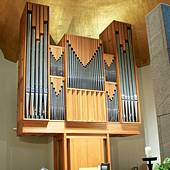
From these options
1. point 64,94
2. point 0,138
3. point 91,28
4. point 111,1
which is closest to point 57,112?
point 64,94

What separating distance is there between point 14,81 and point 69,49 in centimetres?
298

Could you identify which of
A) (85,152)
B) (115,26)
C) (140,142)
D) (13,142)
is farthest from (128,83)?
(13,142)

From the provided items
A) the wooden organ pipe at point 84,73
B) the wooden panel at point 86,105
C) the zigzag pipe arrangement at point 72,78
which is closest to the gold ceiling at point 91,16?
the zigzag pipe arrangement at point 72,78

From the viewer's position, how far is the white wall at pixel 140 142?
36.2 ft

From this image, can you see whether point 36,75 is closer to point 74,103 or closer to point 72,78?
point 72,78

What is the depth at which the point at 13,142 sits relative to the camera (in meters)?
9.83

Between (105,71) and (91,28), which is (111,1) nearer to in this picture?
(91,28)

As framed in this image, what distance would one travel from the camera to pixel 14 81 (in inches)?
405

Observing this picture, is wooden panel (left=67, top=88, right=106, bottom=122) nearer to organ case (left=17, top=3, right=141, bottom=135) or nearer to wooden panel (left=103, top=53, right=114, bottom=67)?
organ case (left=17, top=3, right=141, bottom=135)

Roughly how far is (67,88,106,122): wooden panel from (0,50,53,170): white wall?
2971 mm

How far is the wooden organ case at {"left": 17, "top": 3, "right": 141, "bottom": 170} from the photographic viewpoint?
765 cm

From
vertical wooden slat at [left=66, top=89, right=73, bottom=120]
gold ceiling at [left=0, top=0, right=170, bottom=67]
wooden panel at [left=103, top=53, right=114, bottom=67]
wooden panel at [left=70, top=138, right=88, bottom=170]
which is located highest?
gold ceiling at [left=0, top=0, right=170, bottom=67]

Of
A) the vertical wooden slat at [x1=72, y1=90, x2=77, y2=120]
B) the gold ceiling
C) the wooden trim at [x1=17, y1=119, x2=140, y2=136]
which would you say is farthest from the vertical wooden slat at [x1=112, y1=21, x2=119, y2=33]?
the wooden trim at [x1=17, y1=119, x2=140, y2=136]

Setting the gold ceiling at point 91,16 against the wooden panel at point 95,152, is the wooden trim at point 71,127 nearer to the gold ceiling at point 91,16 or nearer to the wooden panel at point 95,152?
the wooden panel at point 95,152
